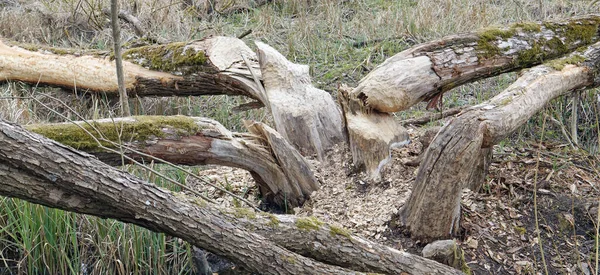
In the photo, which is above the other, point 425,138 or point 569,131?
point 425,138

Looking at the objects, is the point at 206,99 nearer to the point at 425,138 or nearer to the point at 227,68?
the point at 227,68

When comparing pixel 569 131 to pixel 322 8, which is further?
pixel 322 8

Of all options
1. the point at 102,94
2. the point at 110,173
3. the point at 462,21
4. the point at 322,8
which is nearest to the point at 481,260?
the point at 110,173

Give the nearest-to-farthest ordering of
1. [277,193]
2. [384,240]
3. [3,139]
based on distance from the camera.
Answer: [3,139], [384,240], [277,193]

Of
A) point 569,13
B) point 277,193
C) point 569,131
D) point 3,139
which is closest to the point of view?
point 3,139

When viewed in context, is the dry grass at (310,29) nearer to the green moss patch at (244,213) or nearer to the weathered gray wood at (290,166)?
the weathered gray wood at (290,166)

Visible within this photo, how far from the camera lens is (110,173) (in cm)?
218

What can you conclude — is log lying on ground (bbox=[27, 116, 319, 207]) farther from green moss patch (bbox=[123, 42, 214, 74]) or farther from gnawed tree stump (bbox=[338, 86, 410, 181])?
green moss patch (bbox=[123, 42, 214, 74])

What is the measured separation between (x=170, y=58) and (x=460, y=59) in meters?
2.28

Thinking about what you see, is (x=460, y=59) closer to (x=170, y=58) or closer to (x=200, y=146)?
(x=200, y=146)

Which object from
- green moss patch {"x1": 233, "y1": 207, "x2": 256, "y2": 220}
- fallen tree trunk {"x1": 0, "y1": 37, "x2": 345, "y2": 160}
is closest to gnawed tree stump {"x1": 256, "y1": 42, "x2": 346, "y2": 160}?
fallen tree trunk {"x1": 0, "y1": 37, "x2": 345, "y2": 160}

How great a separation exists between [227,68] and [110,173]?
7.97ft

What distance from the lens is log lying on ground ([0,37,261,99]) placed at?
457 cm

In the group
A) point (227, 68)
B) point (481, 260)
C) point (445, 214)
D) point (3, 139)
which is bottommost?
point (481, 260)
